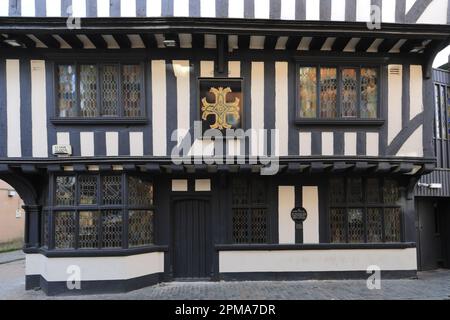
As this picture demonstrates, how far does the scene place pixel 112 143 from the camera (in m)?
9.40

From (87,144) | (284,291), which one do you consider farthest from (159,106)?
(284,291)

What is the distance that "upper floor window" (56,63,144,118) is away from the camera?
945 cm

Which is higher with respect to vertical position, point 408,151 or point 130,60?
point 130,60

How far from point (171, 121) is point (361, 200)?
15.5ft

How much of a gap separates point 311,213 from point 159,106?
420 cm

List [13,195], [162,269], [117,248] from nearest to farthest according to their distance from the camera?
[117,248], [162,269], [13,195]

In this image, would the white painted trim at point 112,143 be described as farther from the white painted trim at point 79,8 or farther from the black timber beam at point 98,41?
the white painted trim at point 79,8

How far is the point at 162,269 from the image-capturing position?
9.78 metres

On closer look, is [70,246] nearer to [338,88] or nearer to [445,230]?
[338,88]

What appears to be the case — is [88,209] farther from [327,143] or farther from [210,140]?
[327,143]

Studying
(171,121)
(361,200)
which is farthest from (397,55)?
(171,121)

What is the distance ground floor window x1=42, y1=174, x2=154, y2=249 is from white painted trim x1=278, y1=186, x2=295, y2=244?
330 centimetres

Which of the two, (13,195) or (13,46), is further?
(13,195)

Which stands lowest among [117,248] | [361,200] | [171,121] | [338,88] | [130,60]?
[117,248]
